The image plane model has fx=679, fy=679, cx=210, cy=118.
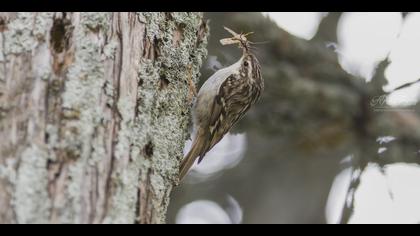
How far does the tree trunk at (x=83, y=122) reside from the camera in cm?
151

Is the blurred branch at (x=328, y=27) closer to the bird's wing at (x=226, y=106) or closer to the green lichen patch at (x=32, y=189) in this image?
the bird's wing at (x=226, y=106)

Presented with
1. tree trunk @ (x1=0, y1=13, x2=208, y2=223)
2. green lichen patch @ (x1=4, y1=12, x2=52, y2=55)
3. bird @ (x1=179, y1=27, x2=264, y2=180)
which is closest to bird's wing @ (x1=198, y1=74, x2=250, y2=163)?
bird @ (x1=179, y1=27, x2=264, y2=180)

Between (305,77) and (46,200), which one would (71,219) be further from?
(305,77)

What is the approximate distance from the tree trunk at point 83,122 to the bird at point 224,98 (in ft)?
4.07

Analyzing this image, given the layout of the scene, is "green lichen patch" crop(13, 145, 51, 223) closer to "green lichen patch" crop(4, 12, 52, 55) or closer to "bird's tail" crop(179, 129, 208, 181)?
"green lichen patch" crop(4, 12, 52, 55)

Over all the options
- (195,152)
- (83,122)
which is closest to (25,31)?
(83,122)

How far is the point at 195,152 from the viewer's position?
315cm

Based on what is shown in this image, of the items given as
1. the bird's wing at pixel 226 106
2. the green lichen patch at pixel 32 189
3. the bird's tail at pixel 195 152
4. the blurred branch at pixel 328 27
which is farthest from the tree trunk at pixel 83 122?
the blurred branch at pixel 328 27

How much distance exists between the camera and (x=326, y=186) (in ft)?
14.5

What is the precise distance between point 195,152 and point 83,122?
5.11ft

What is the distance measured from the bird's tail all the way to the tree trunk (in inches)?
43.2

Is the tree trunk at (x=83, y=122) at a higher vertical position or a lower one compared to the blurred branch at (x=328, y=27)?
lower

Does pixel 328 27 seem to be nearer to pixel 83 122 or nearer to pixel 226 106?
pixel 226 106
